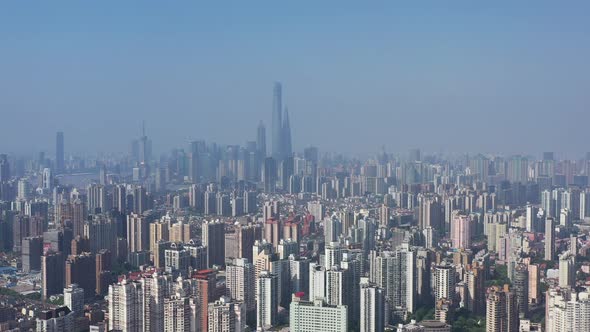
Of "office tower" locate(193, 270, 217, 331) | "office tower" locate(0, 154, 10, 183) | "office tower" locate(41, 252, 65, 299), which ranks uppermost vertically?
"office tower" locate(0, 154, 10, 183)

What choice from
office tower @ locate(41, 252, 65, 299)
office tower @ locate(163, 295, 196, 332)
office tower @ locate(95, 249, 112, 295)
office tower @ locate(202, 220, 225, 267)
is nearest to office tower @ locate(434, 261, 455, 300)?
office tower @ locate(163, 295, 196, 332)

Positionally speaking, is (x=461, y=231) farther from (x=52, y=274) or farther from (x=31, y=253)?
(x=31, y=253)

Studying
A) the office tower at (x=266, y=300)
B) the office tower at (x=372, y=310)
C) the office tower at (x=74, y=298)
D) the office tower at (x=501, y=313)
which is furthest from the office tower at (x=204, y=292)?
the office tower at (x=501, y=313)

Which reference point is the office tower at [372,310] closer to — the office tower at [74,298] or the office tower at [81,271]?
the office tower at [74,298]

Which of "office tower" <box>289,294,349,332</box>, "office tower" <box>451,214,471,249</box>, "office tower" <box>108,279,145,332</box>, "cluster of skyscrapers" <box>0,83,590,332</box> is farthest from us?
"office tower" <box>451,214,471,249</box>

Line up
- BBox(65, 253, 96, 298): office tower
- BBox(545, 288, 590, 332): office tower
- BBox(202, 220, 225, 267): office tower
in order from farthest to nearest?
BBox(202, 220, 225, 267): office tower
BBox(65, 253, 96, 298): office tower
BBox(545, 288, 590, 332): office tower

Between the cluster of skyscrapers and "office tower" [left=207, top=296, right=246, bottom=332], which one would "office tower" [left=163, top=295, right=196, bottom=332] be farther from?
"office tower" [left=207, top=296, right=246, bottom=332]
